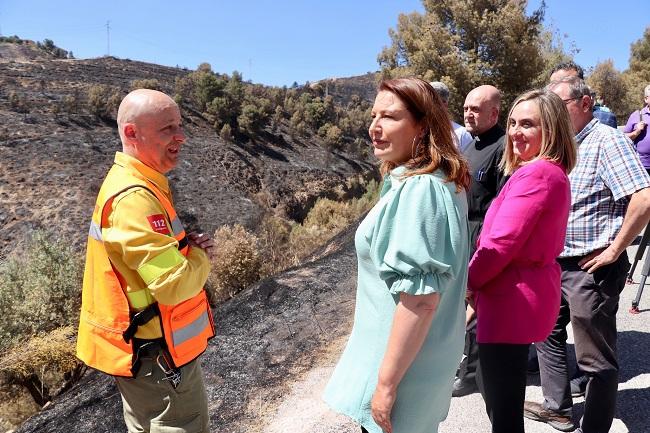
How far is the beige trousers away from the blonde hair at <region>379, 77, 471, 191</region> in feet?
4.15

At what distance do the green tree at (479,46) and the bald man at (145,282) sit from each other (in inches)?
657

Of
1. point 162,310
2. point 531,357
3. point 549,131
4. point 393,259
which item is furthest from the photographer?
point 531,357

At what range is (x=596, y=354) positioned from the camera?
212 centimetres

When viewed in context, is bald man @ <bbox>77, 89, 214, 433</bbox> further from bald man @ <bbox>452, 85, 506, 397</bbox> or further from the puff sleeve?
bald man @ <bbox>452, 85, 506, 397</bbox>

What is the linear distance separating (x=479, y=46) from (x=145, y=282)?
63.2 feet

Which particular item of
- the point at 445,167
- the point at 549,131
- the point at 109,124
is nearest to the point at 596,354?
the point at 549,131

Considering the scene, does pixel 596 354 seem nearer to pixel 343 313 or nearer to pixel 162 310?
pixel 162 310

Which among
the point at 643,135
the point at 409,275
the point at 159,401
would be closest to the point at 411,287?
the point at 409,275

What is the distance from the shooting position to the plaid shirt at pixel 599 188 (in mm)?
2109

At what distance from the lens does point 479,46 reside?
18.1m

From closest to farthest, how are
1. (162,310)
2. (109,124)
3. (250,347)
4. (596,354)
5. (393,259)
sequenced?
(393,259) → (162,310) → (596,354) → (250,347) → (109,124)

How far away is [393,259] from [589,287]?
4.82 ft

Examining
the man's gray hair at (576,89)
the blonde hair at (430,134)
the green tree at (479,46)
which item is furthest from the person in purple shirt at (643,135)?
the green tree at (479,46)

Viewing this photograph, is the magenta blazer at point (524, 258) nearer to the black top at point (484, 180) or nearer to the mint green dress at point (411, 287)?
the mint green dress at point (411, 287)
